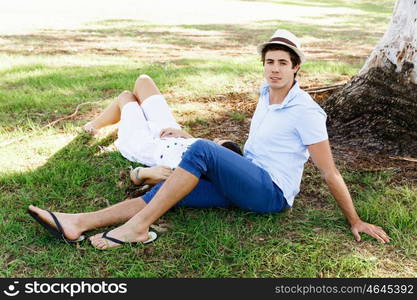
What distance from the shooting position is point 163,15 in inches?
604

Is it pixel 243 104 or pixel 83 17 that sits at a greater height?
pixel 83 17

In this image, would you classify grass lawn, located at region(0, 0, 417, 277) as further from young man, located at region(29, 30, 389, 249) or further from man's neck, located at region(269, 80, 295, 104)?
man's neck, located at region(269, 80, 295, 104)

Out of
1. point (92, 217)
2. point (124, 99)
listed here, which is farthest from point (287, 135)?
point (124, 99)

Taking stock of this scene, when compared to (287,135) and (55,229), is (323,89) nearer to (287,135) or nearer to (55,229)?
(287,135)

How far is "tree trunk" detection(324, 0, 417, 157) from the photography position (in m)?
4.23

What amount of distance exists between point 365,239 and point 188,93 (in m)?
3.48

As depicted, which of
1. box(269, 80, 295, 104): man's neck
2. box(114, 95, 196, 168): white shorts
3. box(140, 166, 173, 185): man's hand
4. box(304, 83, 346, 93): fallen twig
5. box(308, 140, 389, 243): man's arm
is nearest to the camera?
box(308, 140, 389, 243): man's arm

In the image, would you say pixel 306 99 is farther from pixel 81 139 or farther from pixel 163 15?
pixel 163 15

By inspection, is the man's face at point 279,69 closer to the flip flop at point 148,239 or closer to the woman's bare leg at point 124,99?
the flip flop at point 148,239

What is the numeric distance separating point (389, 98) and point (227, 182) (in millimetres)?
2138

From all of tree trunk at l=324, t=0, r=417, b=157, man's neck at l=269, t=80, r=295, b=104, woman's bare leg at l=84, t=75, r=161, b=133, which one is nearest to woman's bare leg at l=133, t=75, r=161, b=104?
woman's bare leg at l=84, t=75, r=161, b=133

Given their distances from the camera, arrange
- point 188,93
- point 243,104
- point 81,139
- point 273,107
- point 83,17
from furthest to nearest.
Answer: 1. point 83,17
2. point 188,93
3. point 243,104
4. point 81,139
5. point 273,107

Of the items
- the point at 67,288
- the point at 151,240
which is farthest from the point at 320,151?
the point at 67,288

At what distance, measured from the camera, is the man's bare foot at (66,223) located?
3.02 metres
